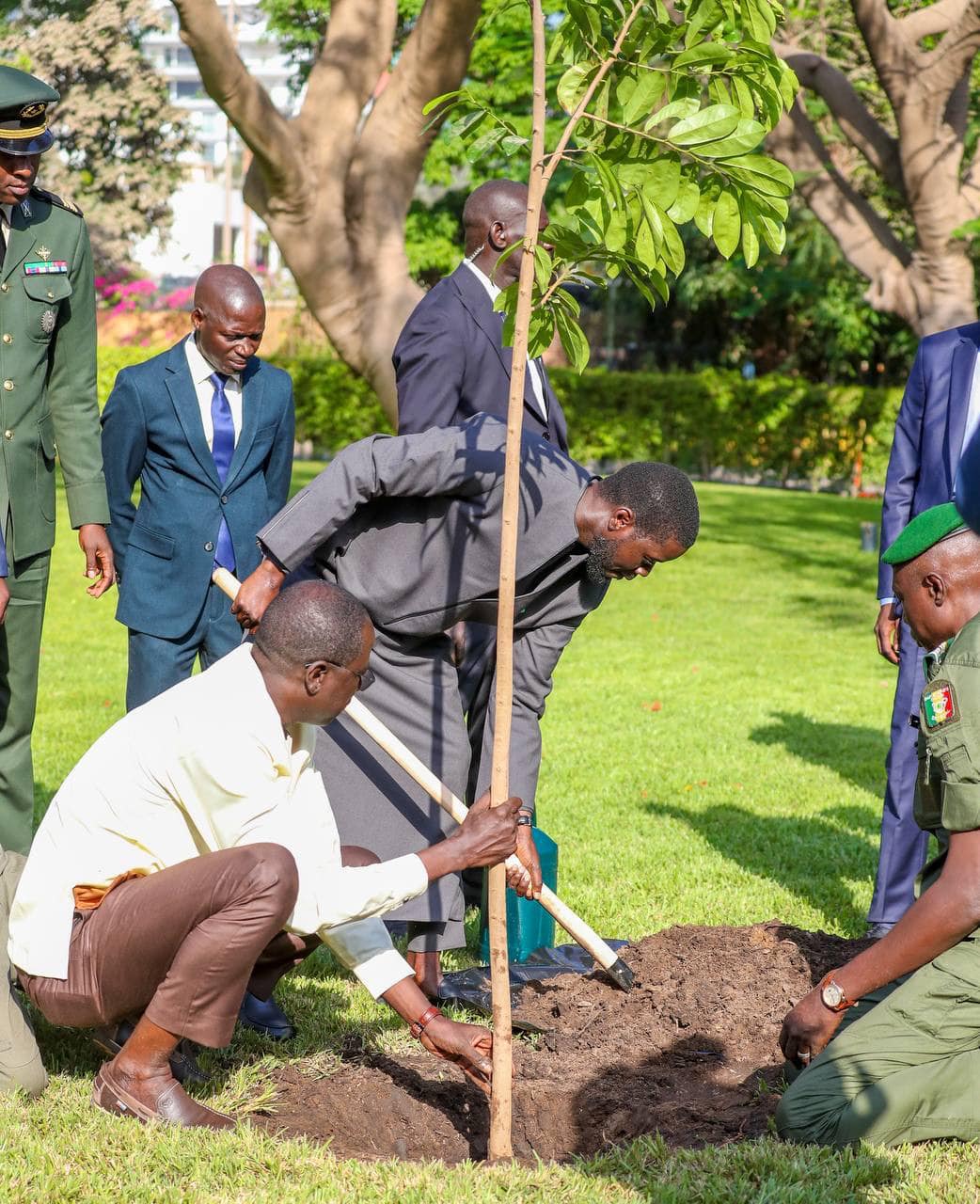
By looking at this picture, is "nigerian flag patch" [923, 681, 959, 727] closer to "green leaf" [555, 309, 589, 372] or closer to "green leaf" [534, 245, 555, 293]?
"green leaf" [555, 309, 589, 372]

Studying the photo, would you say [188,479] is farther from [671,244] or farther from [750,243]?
[750,243]

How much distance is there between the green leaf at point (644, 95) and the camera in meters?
3.39

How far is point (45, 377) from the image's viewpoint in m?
4.82

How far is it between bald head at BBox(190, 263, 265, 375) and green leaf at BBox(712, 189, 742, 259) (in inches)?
77.3

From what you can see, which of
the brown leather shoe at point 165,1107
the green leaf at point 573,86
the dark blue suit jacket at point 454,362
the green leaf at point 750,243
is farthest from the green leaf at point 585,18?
the brown leather shoe at point 165,1107

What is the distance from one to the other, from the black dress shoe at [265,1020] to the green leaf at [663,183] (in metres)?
2.62

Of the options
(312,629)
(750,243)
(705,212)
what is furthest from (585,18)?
(312,629)

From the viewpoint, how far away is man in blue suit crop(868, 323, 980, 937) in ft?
16.9

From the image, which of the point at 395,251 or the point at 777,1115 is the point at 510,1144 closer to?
the point at 777,1115

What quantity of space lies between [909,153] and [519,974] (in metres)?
9.13

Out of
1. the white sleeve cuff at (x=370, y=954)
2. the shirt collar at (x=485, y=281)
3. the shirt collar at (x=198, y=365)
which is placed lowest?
the white sleeve cuff at (x=370, y=954)

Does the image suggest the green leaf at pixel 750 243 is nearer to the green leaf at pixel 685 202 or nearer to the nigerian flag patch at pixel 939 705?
the green leaf at pixel 685 202

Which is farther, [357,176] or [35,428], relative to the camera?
[357,176]

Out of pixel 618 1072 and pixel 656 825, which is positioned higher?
pixel 618 1072
